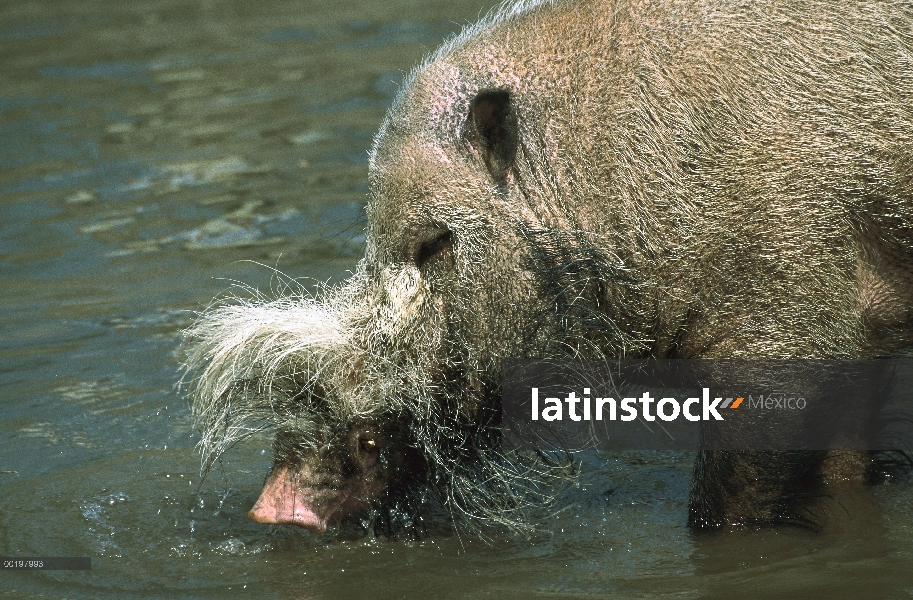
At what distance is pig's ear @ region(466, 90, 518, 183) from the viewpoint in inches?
196

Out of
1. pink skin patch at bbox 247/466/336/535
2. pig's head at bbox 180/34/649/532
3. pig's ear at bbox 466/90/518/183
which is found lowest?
pink skin patch at bbox 247/466/336/535

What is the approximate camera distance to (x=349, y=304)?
17.1ft

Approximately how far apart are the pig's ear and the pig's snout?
3.96ft

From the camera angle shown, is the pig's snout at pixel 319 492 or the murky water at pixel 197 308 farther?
the murky water at pixel 197 308

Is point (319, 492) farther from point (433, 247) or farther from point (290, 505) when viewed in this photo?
point (433, 247)

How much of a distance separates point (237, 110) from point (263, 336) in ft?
25.0

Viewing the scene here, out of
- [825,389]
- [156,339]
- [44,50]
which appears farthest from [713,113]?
[44,50]

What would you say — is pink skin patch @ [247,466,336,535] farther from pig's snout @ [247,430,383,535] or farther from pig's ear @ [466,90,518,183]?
pig's ear @ [466,90,518,183]

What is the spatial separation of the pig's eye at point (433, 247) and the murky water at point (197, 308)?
0.92m

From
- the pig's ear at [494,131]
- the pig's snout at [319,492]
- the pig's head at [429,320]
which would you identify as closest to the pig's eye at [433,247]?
the pig's head at [429,320]

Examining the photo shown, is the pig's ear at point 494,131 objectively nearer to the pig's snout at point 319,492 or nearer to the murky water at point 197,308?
the murky water at point 197,308

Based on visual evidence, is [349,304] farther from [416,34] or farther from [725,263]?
[416,34]

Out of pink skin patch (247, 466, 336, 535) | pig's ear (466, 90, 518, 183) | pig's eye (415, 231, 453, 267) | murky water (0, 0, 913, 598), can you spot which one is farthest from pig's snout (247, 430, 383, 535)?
pig's ear (466, 90, 518, 183)

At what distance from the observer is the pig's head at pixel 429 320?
4980mm
